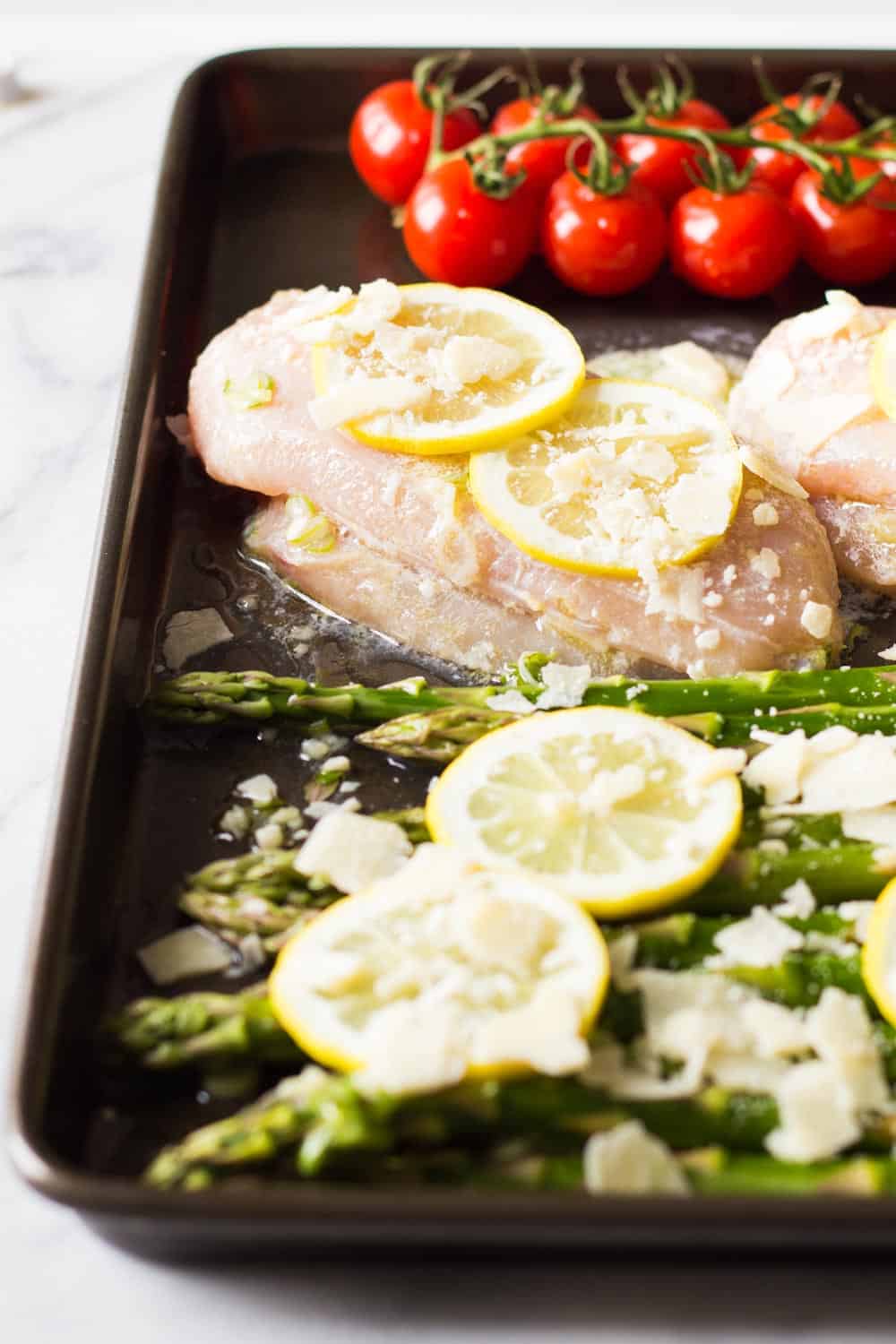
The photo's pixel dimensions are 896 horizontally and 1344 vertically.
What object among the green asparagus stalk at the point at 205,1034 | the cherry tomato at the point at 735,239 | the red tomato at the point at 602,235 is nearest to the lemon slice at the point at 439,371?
the red tomato at the point at 602,235

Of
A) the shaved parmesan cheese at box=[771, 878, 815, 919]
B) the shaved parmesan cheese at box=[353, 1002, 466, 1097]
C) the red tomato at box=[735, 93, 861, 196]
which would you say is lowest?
the shaved parmesan cheese at box=[771, 878, 815, 919]

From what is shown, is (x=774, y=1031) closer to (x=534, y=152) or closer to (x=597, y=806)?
(x=597, y=806)

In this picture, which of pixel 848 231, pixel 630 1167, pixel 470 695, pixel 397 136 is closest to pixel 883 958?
pixel 630 1167

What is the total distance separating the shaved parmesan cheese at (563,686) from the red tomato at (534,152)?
1751 millimetres

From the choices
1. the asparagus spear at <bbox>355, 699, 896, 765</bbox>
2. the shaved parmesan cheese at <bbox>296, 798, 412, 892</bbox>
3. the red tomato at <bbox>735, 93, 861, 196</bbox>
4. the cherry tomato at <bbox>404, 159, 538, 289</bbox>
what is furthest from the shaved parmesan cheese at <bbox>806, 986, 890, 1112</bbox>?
the red tomato at <bbox>735, 93, 861, 196</bbox>

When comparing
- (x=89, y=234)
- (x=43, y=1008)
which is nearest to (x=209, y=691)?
(x=43, y=1008)

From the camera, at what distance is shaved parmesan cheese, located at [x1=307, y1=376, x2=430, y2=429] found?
10.9 feet

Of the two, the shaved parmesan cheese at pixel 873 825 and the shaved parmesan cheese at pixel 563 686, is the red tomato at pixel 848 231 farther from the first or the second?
the shaved parmesan cheese at pixel 873 825

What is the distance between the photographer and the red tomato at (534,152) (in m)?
4.29

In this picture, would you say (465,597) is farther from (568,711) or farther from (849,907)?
(849,907)

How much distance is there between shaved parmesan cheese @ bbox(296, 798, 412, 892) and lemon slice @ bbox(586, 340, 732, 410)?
152 centimetres

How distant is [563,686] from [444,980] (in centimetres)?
91

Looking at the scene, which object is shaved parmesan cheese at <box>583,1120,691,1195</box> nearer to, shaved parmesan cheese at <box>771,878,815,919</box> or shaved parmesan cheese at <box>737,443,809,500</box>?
shaved parmesan cheese at <box>771,878,815,919</box>

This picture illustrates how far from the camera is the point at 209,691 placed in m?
3.14
